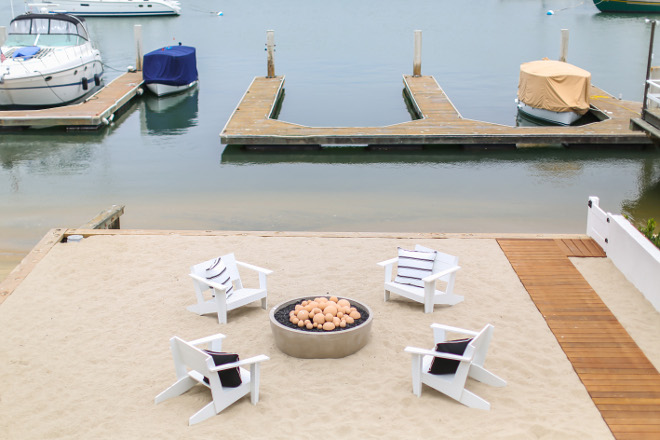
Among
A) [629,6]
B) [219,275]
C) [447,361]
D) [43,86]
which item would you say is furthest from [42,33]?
[629,6]

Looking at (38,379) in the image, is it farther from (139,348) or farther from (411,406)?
(411,406)

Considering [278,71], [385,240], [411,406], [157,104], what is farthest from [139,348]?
[278,71]

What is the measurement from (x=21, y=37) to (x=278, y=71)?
11907mm

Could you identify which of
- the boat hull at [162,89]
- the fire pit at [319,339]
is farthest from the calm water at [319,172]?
the fire pit at [319,339]

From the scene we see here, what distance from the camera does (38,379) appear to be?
258 inches

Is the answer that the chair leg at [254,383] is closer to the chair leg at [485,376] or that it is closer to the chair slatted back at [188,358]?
the chair slatted back at [188,358]

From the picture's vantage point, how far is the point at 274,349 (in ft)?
23.3

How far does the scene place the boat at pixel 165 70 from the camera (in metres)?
25.4

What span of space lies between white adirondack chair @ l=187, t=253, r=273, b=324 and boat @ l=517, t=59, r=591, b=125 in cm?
1478

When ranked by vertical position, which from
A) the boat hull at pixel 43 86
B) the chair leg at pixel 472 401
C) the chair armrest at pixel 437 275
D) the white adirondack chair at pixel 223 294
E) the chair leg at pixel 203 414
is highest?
the boat hull at pixel 43 86

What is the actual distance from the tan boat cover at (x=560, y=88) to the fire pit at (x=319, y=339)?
1521 cm

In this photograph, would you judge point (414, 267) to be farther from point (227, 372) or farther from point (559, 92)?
point (559, 92)

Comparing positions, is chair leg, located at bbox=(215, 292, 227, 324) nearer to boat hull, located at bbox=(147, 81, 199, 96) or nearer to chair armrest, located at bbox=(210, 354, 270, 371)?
chair armrest, located at bbox=(210, 354, 270, 371)

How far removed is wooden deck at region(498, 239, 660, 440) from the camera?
19.5 ft
